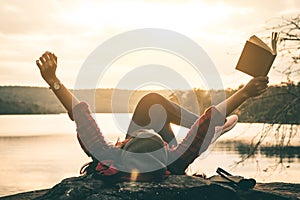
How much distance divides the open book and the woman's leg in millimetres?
688

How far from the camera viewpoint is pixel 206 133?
187 inches

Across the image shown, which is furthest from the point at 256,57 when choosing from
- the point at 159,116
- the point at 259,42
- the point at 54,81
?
the point at 54,81

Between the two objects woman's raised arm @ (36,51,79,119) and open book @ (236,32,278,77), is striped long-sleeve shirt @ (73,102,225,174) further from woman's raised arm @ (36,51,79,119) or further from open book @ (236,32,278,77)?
open book @ (236,32,278,77)

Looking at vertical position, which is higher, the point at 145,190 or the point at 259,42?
the point at 259,42

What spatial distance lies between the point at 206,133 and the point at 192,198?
61 centimetres

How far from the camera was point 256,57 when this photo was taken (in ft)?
15.0

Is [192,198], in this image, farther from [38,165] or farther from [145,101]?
[38,165]

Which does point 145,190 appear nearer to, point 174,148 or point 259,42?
point 174,148

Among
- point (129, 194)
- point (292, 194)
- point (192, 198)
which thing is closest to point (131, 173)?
point (129, 194)

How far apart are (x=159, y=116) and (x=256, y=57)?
1.01 metres

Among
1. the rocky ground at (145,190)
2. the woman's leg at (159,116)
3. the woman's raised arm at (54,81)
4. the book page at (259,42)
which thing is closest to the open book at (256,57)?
the book page at (259,42)

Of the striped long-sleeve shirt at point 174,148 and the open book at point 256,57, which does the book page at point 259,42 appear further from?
the striped long-sleeve shirt at point 174,148

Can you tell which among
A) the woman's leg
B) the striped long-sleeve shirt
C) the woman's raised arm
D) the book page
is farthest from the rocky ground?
the book page

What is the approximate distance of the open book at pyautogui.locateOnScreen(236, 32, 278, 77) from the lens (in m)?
4.53
